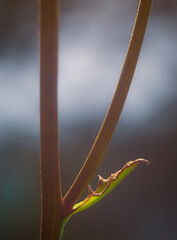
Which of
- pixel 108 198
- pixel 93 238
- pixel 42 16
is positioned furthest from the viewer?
pixel 108 198

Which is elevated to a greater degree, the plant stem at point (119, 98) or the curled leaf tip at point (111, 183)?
the plant stem at point (119, 98)

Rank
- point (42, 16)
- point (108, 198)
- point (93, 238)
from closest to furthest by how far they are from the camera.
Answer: point (42, 16) → point (93, 238) → point (108, 198)

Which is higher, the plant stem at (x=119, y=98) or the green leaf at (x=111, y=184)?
the plant stem at (x=119, y=98)

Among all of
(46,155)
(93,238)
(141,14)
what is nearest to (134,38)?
(141,14)

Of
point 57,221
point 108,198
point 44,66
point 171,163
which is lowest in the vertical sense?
point 108,198

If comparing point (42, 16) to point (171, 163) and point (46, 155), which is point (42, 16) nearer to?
point (46, 155)
